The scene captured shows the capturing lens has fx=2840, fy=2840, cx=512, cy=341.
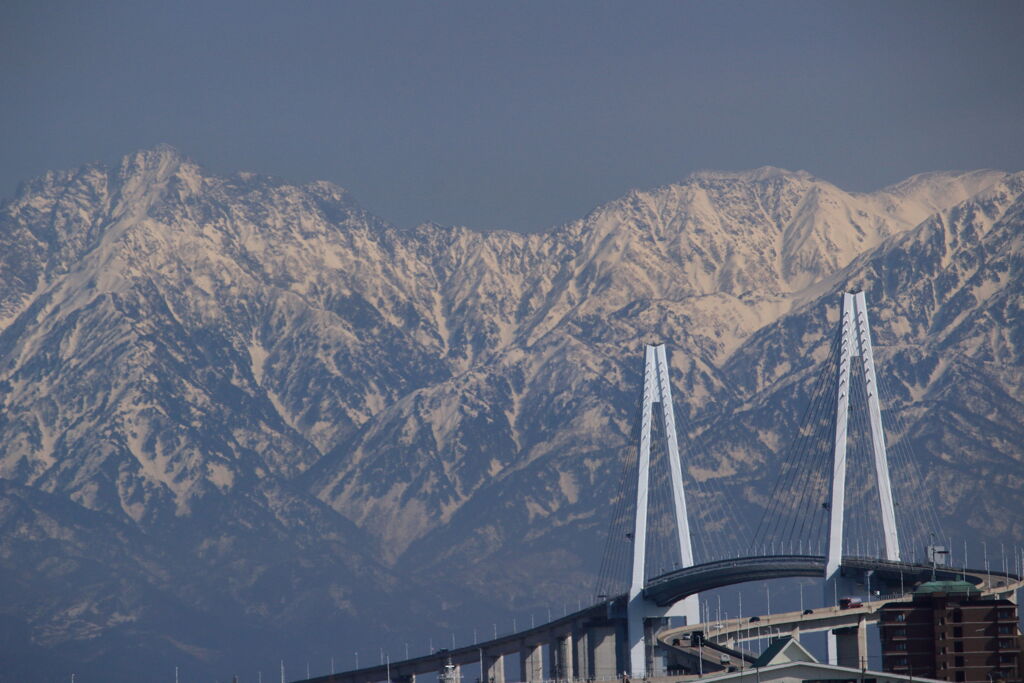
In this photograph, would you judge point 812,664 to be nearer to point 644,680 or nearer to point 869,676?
point 869,676

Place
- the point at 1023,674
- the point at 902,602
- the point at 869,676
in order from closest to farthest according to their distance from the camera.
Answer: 1. the point at 869,676
2. the point at 1023,674
3. the point at 902,602

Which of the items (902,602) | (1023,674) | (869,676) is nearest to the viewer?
(869,676)

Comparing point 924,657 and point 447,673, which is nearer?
point 924,657

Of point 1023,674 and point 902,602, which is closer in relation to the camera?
point 1023,674

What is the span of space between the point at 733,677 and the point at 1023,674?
30162mm

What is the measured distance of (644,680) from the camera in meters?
191

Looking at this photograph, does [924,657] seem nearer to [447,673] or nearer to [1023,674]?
[1023,674]

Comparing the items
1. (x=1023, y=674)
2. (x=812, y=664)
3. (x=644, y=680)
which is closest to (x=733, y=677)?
(x=812, y=664)

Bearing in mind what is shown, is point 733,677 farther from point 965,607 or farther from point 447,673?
point 447,673

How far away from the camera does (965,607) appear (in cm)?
17712

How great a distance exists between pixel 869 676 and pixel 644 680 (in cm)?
4512

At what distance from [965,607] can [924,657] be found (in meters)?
4.09

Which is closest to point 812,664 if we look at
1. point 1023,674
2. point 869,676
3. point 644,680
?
point 869,676

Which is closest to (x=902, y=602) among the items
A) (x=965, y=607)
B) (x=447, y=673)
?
(x=965, y=607)
